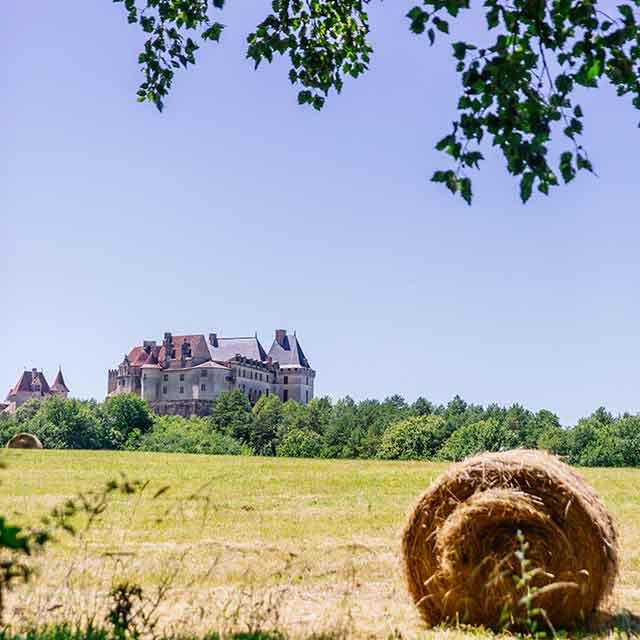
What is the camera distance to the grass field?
664cm

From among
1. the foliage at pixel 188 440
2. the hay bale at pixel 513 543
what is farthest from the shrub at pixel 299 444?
the hay bale at pixel 513 543

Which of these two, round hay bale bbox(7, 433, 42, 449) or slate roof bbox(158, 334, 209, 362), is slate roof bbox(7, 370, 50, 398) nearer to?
slate roof bbox(158, 334, 209, 362)

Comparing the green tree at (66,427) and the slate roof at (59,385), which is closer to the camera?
the green tree at (66,427)

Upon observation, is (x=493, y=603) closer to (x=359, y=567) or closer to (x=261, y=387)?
(x=359, y=567)

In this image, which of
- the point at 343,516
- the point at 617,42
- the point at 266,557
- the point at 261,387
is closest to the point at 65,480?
the point at 343,516

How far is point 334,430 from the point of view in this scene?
377 feet

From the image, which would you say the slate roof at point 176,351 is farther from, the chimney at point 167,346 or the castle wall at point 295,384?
the castle wall at point 295,384

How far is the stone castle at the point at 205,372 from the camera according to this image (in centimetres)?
14975

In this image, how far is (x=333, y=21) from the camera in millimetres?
10641

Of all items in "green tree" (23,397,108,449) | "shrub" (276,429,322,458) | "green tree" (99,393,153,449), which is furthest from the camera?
"green tree" (99,393,153,449)

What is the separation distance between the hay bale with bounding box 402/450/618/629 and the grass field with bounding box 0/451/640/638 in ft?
1.45

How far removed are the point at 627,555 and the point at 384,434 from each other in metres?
95.1

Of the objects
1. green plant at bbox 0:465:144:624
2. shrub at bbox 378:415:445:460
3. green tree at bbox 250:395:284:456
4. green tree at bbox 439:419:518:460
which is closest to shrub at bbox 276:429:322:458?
green tree at bbox 250:395:284:456

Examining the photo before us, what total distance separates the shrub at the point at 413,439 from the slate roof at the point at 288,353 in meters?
65.3
